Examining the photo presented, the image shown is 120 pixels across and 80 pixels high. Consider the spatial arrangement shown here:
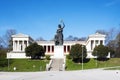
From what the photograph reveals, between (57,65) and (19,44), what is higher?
(19,44)

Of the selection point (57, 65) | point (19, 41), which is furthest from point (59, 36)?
point (19, 41)

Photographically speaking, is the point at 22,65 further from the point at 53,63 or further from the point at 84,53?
the point at 84,53

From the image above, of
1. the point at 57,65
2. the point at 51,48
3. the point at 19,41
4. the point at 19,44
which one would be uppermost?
the point at 19,41

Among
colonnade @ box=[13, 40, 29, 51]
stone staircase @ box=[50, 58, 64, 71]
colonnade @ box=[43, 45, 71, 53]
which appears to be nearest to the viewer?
stone staircase @ box=[50, 58, 64, 71]

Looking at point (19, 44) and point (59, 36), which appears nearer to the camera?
point (59, 36)

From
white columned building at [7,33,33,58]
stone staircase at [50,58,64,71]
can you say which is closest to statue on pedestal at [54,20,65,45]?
stone staircase at [50,58,64,71]

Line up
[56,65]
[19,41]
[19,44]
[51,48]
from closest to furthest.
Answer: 1. [56,65]
2. [19,41]
3. [19,44]
4. [51,48]

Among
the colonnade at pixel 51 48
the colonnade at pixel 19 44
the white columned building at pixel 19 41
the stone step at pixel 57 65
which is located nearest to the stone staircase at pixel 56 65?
the stone step at pixel 57 65

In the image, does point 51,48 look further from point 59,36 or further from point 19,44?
point 59,36

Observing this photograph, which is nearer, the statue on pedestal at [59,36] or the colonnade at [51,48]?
the statue on pedestal at [59,36]

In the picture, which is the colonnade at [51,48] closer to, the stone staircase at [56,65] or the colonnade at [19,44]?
the colonnade at [19,44]

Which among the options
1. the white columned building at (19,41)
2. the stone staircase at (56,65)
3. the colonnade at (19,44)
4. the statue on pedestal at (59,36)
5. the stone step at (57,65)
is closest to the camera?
the stone step at (57,65)

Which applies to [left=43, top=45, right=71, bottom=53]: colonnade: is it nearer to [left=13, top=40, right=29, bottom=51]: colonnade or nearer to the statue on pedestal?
[left=13, top=40, right=29, bottom=51]: colonnade

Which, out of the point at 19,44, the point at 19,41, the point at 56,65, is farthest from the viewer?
the point at 19,44
